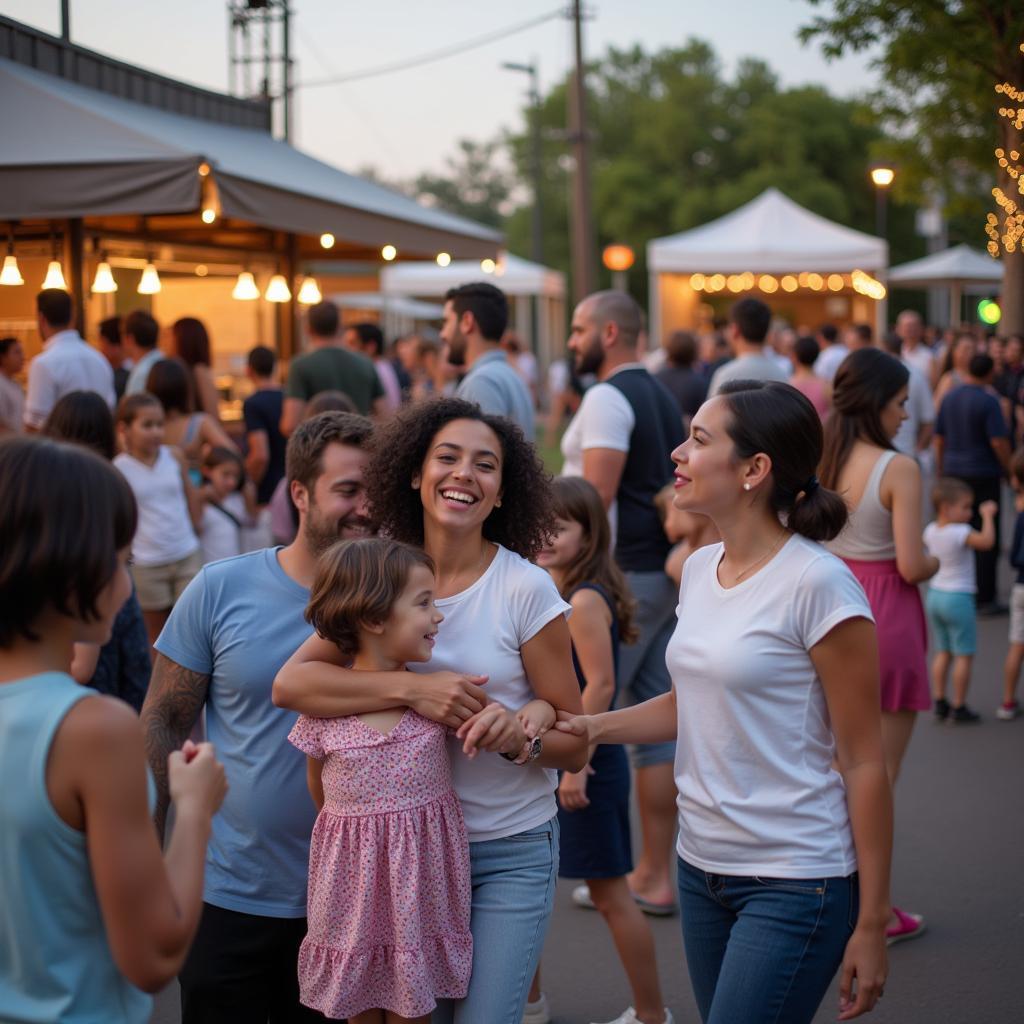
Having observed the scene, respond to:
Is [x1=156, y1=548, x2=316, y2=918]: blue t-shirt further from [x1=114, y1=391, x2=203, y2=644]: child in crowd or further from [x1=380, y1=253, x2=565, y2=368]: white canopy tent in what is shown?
[x1=380, y1=253, x2=565, y2=368]: white canopy tent

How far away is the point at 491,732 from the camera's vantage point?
2678mm

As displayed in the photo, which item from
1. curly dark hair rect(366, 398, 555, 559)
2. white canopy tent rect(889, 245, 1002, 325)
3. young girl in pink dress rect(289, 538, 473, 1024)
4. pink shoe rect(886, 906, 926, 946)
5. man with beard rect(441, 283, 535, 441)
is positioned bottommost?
pink shoe rect(886, 906, 926, 946)

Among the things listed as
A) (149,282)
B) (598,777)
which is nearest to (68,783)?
(598,777)

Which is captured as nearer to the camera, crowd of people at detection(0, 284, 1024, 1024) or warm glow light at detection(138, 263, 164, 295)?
crowd of people at detection(0, 284, 1024, 1024)

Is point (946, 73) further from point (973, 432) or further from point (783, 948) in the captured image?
point (783, 948)

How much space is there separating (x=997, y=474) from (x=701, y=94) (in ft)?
198

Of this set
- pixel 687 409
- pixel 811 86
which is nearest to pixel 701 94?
pixel 811 86

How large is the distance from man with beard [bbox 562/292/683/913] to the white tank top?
7.31 feet

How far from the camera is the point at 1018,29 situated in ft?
27.2

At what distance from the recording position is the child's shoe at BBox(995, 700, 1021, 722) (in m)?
8.01

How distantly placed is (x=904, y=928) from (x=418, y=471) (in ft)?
9.78

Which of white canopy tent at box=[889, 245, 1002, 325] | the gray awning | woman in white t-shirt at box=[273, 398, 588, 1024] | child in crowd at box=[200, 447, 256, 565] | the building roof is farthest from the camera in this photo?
white canopy tent at box=[889, 245, 1002, 325]

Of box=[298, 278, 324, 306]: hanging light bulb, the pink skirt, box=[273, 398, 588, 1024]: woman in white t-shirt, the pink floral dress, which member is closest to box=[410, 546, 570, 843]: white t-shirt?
box=[273, 398, 588, 1024]: woman in white t-shirt

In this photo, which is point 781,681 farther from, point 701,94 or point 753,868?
point 701,94
